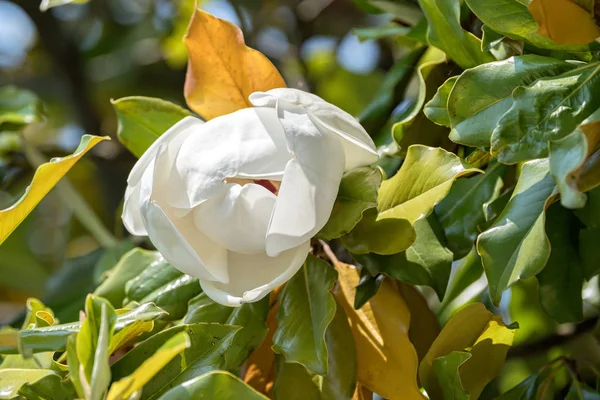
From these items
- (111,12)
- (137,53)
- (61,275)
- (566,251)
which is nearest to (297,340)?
(566,251)

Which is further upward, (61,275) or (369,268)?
(369,268)

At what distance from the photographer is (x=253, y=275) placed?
0.57 m

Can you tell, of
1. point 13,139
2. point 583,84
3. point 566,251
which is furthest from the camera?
point 13,139

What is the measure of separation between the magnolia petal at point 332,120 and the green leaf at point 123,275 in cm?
24

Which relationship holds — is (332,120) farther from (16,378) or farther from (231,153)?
(16,378)

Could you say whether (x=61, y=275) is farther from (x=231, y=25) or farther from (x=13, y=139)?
(x=231, y=25)

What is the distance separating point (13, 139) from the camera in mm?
1061

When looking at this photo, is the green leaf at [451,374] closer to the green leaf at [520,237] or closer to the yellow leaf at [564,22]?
the green leaf at [520,237]

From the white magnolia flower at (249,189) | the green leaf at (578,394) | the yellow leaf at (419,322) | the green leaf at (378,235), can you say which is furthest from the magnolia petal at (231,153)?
the green leaf at (578,394)

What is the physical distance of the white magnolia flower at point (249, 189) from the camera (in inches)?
20.7

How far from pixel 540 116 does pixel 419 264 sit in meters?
0.16

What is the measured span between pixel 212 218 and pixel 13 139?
62 cm

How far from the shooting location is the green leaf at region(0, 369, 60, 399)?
57 cm

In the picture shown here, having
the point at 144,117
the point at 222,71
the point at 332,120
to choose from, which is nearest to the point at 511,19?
the point at 332,120
